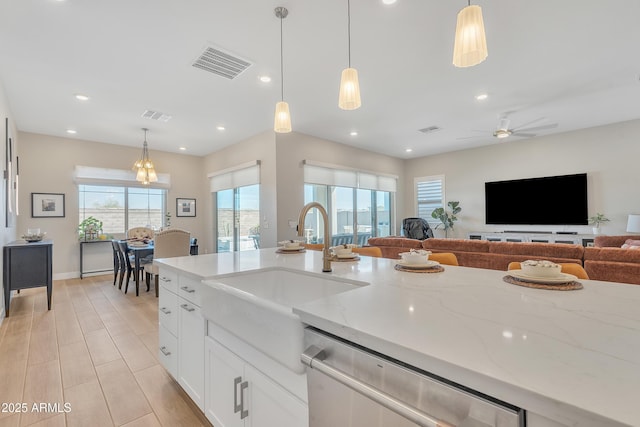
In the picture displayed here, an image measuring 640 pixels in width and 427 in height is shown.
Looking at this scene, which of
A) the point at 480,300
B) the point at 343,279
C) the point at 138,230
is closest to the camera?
the point at 480,300

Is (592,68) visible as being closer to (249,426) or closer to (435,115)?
(435,115)

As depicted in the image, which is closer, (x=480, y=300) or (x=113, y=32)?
(x=480, y=300)

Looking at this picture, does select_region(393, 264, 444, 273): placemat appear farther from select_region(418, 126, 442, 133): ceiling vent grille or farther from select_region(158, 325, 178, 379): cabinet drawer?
select_region(418, 126, 442, 133): ceiling vent grille

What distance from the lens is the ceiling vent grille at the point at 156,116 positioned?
4.41 meters

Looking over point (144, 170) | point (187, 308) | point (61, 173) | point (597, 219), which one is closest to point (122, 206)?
point (61, 173)

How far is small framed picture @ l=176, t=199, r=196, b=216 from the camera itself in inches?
275

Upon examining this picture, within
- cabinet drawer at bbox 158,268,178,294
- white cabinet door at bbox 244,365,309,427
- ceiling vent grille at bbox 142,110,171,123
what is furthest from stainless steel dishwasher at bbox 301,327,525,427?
ceiling vent grille at bbox 142,110,171,123

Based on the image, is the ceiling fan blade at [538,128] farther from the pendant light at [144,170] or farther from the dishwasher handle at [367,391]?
the pendant light at [144,170]

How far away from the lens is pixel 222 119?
4.76 m

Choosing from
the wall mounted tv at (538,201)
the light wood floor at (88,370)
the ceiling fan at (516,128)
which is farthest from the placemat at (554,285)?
the wall mounted tv at (538,201)

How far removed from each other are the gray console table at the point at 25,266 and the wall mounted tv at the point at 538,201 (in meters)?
7.93

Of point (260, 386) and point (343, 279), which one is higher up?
point (343, 279)

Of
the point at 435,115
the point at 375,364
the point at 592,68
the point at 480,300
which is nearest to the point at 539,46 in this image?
the point at 592,68

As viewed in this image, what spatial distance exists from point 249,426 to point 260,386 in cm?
22
